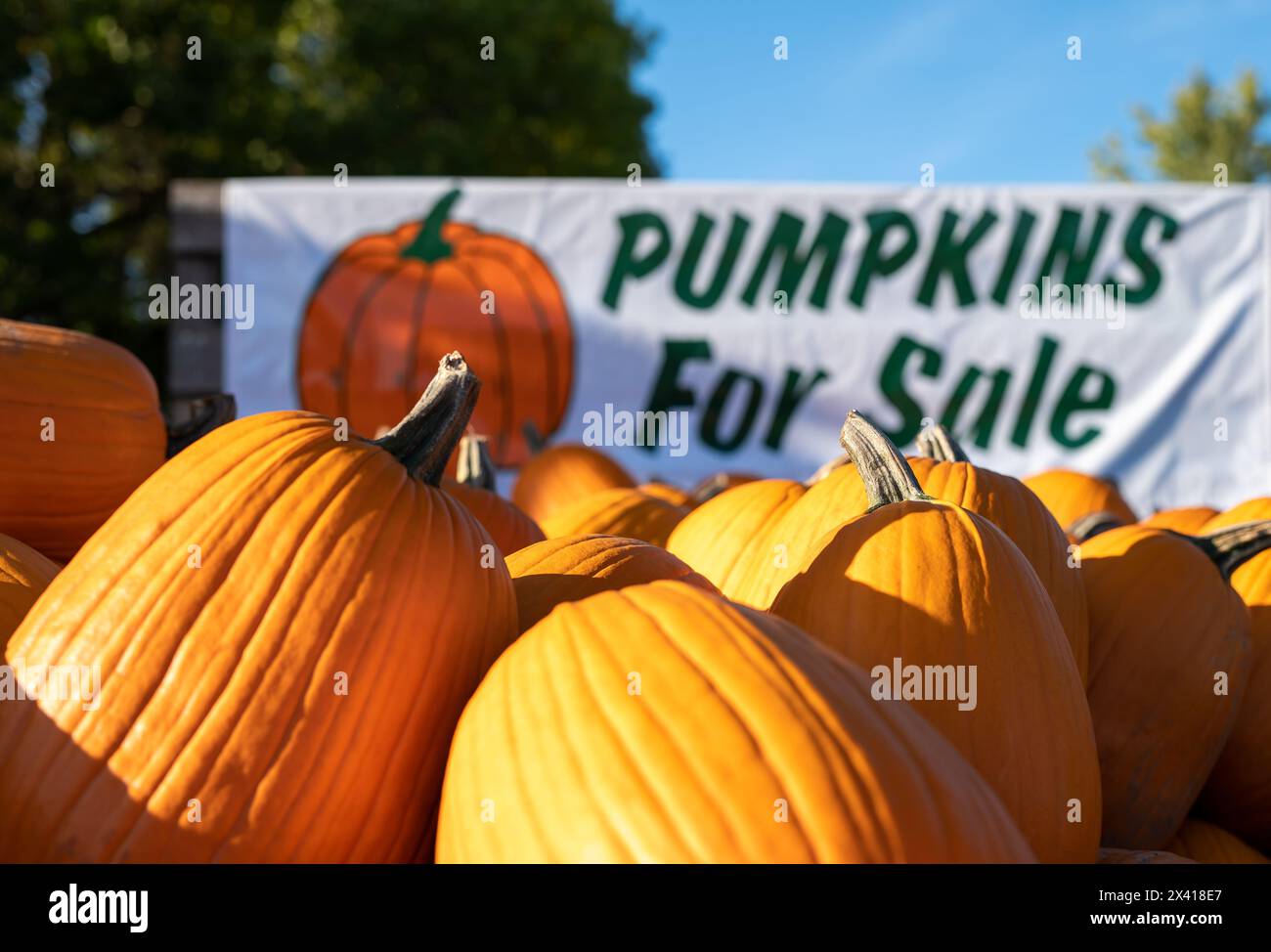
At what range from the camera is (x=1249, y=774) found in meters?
1.50

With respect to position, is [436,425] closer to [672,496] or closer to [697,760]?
[697,760]

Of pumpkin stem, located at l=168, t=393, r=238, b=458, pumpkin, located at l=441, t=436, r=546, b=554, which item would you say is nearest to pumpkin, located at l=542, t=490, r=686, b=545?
pumpkin, located at l=441, t=436, r=546, b=554

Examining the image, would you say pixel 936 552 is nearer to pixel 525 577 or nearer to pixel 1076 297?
pixel 525 577

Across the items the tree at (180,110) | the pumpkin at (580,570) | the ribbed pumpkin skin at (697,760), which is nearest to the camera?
the ribbed pumpkin skin at (697,760)

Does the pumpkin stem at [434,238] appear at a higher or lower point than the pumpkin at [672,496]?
higher

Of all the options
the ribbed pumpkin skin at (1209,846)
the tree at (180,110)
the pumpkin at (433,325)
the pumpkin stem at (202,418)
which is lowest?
the ribbed pumpkin skin at (1209,846)

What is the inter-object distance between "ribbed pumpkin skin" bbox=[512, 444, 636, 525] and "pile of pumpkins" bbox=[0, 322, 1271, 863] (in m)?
1.99

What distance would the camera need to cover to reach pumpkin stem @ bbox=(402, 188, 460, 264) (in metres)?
5.52

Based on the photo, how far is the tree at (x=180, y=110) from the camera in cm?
1086

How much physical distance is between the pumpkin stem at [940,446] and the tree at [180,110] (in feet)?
31.6

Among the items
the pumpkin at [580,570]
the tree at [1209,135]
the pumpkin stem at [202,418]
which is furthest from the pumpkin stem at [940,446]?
the tree at [1209,135]

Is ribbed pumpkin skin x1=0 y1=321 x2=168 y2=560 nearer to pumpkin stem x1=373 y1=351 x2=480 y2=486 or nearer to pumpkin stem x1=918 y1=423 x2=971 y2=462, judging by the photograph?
pumpkin stem x1=373 y1=351 x2=480 y2=486

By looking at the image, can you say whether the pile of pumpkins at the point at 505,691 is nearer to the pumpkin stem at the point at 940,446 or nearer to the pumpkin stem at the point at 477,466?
the pumpkin stem at the point at 940,446
